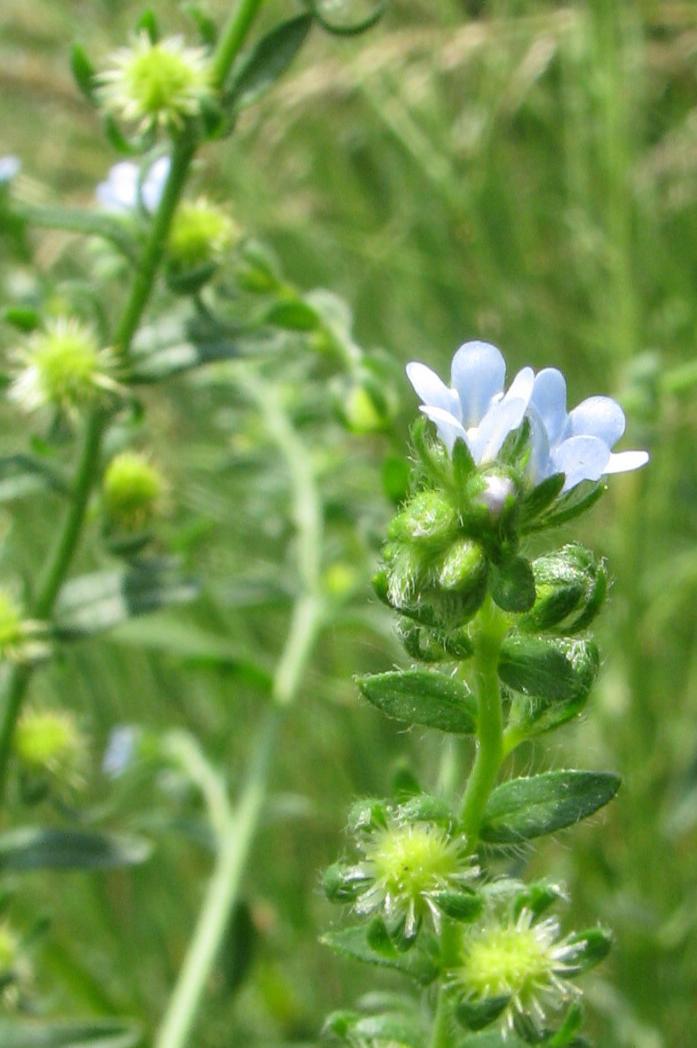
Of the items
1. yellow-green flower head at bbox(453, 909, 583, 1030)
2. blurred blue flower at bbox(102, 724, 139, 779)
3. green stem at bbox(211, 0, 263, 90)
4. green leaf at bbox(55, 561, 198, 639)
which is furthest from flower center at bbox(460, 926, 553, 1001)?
blurred blue flower at bbox(102, 724, 139, 779)

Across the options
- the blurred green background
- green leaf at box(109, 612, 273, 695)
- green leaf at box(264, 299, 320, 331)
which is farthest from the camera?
the blurred green background

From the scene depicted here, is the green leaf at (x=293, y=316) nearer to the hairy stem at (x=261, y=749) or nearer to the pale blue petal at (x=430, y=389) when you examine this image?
the hairy stem at (x=261, y=749)

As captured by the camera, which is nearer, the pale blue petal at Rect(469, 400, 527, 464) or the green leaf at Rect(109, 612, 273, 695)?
the pale blue petal at Rect(469, 400, 527, 464)

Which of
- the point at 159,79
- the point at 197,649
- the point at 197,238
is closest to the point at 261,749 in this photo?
the point at 197,649

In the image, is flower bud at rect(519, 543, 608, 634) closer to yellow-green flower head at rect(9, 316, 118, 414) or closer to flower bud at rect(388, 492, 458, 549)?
flower bud at rect(388, 492, 458, 549)

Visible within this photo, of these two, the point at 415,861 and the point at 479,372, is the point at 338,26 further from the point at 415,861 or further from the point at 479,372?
the point at 415,861
